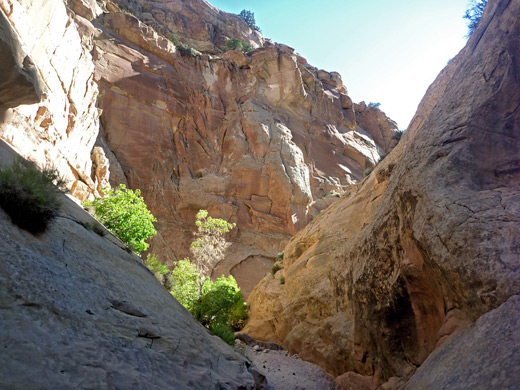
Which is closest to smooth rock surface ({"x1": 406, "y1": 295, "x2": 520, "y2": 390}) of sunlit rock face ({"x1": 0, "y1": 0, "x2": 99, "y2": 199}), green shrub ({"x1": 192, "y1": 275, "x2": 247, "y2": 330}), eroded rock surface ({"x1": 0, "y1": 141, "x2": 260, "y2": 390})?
eroded rock surface ({"x1": 0, "y1": 141, "x2": 260, "y2": 390})

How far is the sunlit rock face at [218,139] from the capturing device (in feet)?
107

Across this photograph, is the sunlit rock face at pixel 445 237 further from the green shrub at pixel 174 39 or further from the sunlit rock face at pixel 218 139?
the green shrub at pixel 174 39

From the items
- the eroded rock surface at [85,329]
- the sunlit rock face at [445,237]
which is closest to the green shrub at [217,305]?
the sunlit rock face at [445,237]

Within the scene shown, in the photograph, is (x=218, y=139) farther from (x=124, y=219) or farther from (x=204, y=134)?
(x=124, y=219)

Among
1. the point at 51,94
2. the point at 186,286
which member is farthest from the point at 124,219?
the point at 51,94

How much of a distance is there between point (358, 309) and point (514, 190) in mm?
5071

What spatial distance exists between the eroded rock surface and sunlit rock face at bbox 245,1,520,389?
144 inches

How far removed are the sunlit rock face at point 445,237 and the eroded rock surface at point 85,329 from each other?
12.0 ft

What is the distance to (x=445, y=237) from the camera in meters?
6.09

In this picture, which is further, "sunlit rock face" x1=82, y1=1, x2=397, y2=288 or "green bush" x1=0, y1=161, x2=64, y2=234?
"sunlit rock face" x1=82, y1=1, x2=397, y2=288

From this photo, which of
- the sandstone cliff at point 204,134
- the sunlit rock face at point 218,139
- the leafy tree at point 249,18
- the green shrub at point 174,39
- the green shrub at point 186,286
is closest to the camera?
the green shrub at point 186,286

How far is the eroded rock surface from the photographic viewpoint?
12.6 feet

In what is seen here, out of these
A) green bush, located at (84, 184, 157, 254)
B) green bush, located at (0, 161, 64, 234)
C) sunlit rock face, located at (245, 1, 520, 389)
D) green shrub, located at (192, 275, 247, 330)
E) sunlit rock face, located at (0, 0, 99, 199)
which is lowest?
sunlit rock face, located at (245, 1, 520, 389)

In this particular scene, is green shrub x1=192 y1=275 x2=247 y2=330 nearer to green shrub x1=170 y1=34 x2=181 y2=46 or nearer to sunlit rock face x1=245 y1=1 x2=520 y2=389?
sunlit rock face x1=245 y1=1 x2=520 y2=389
